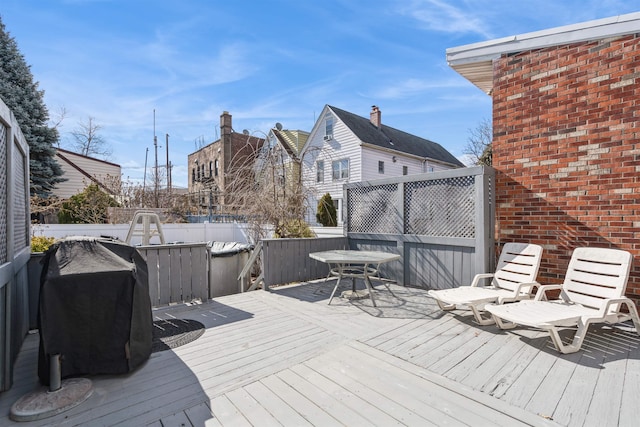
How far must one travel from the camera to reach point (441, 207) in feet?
16.9

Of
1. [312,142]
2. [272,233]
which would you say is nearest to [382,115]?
[312,142]

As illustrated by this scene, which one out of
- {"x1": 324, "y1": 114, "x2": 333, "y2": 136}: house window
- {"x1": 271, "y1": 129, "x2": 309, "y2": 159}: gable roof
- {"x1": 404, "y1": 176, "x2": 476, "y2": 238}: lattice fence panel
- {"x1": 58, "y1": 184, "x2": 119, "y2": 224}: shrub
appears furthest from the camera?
{"x1": 271, "y1": 129, "x2": 309, "y2": 159}: gable roof

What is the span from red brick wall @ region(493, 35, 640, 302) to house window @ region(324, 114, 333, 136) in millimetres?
12636

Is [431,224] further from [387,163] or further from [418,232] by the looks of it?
[387,163]

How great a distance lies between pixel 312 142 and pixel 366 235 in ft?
41.1

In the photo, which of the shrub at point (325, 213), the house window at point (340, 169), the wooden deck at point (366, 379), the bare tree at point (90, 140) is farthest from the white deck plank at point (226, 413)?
the bare tree at point (90, 140)

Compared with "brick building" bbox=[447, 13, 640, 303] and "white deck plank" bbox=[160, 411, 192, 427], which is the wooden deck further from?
"brick building" bbox=[447, 13, 640, 303]

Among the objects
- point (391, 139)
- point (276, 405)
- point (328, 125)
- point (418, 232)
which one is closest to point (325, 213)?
point (328, 125)

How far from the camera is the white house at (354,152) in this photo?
15906 millimetres

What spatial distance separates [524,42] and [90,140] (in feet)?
87.6

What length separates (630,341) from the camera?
3.18 m

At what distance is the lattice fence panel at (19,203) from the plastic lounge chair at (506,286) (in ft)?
14.9

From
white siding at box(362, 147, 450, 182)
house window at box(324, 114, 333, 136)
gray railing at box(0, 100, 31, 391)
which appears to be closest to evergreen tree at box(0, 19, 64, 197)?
Result: gray railing at box(0, 100, 31, 391)

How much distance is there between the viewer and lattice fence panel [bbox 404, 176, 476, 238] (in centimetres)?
482
